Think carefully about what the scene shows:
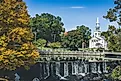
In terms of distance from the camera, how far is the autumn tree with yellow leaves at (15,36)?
105 feet

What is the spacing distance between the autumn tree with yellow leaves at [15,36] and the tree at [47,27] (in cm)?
6108

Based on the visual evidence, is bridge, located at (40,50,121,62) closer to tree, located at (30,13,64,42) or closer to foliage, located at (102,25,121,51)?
foliage, located at (102,25,121,51)

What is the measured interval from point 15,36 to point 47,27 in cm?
6553

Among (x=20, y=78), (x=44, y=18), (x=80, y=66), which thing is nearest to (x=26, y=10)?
(x=20, y=78)

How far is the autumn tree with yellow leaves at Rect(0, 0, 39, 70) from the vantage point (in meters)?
32.1

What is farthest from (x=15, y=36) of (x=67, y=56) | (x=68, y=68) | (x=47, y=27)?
(x=47, y=27)

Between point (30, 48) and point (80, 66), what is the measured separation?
29.8 m

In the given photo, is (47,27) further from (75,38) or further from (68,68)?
(68,68)

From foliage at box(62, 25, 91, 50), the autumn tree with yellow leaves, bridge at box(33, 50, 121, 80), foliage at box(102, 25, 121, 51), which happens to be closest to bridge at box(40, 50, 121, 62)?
bridge at box(33, 50, 121, 80)

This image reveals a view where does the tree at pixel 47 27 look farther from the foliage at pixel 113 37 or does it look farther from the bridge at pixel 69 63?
the foliage at pixel 113 37

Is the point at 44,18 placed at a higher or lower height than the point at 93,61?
higher

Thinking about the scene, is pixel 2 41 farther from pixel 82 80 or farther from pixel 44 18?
pixel 44 18

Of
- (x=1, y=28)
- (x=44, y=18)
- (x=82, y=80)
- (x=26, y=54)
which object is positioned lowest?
(x=82, y=80)

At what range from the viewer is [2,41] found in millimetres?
32094
